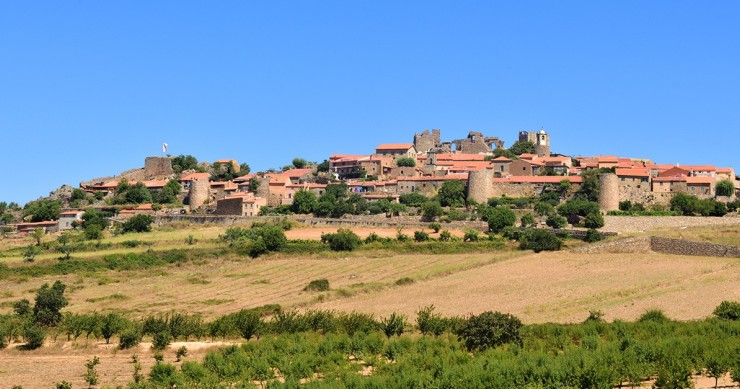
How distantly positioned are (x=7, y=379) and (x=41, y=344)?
259 inches

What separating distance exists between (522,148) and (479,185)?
28.6 metres

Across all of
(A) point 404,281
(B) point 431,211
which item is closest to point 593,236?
(B) point 431,211

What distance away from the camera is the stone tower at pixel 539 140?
4163 inches

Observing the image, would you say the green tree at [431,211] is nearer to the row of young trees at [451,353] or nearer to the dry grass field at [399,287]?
the dry grass field at [399,287]

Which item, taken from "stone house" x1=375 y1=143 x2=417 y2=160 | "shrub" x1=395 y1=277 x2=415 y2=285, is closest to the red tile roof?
"stone house" x1=375 y1=143 x2=417 y2=160

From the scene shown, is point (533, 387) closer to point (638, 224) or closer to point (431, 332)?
point (431, 332)

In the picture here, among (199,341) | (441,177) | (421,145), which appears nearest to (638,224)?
(441,177)

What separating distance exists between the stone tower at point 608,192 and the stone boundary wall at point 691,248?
14701mm

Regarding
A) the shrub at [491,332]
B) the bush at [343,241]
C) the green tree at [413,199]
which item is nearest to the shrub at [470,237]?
the bush at [343,241]

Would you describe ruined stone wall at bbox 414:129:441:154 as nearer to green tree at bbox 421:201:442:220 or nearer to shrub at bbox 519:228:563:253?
green tree at bbox 421:201:442:220

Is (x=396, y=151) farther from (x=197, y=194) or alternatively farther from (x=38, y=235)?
(x=38, y=235)

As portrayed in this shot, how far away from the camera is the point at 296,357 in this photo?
101 feet

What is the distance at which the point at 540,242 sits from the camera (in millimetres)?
58312

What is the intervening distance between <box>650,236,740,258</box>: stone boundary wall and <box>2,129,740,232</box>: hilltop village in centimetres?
1484
